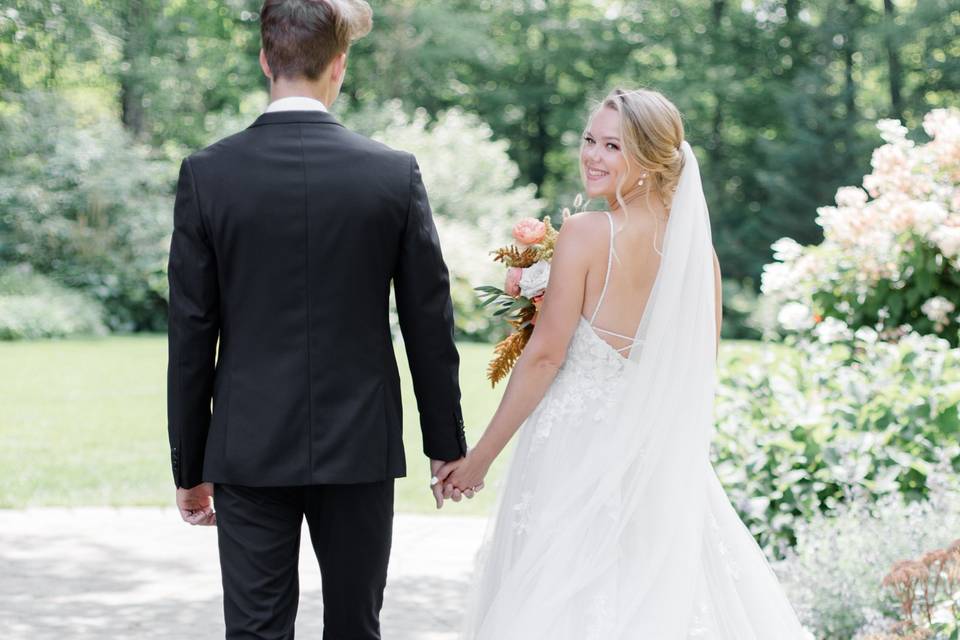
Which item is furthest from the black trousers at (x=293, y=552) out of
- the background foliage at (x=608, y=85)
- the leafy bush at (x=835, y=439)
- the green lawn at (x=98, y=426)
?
the background foliage at (x=608, y=85)

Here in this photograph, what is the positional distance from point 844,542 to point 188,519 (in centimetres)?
253

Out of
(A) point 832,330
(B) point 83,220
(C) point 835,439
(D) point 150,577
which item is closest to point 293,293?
(C) point 835,439

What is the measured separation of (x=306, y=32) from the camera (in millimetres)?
2736

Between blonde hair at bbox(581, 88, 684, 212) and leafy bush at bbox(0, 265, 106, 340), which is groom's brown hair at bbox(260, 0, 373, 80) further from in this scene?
leafy bush at bbox(0, 265, 106, 340)

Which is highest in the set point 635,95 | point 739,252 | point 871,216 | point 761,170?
point 635,95

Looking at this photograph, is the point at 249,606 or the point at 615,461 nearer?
the point at 249,606

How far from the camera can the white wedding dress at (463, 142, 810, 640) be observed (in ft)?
9.94

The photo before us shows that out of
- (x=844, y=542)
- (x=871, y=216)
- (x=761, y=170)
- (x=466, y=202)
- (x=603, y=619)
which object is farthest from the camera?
(x=761, y=170)

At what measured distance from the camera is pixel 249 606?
9.22 ft

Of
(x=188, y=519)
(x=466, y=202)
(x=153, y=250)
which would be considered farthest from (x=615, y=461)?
(x=466, y=202)

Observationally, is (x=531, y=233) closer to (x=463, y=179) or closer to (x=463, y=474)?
(x=463, y=474)

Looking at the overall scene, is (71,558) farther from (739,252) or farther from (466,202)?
(739,252)

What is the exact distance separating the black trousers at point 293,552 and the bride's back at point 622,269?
705 millimetres

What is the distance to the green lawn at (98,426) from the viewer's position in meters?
7.85
